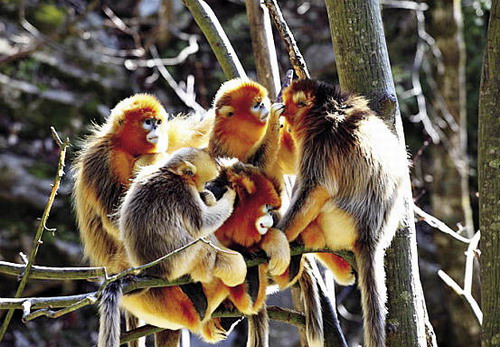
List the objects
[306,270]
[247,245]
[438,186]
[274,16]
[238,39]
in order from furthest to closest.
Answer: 1. [238,39]
2. [438,186]
3. [274,16]
4. [306,270]
5. [247,245]

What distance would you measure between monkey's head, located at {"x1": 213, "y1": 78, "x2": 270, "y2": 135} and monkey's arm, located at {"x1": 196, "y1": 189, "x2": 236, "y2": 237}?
0.40m

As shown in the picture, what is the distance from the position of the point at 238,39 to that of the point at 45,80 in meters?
1.82

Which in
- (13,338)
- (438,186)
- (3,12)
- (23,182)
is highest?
(3,12)

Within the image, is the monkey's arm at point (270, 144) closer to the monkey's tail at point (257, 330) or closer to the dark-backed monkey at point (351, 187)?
the dark-backed monkey at point (351, 187)

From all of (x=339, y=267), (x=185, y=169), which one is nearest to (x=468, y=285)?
(x=339, y=267)

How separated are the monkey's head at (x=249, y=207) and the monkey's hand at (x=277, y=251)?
0.14 ft

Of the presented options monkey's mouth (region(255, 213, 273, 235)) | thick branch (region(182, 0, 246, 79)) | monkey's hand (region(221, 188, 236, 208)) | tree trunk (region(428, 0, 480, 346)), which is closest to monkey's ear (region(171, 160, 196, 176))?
monkey's hand (region(221, 188, 236, 208))

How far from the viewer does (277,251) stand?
202cm

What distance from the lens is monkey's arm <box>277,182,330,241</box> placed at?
2.07 m

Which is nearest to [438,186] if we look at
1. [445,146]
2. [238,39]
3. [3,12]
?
[445,146]

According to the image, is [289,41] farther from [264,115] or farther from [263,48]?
[263,48]

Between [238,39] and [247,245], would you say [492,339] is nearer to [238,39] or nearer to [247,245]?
[247,245]

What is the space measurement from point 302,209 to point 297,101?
41 cm

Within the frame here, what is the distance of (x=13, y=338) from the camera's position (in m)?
5.12
